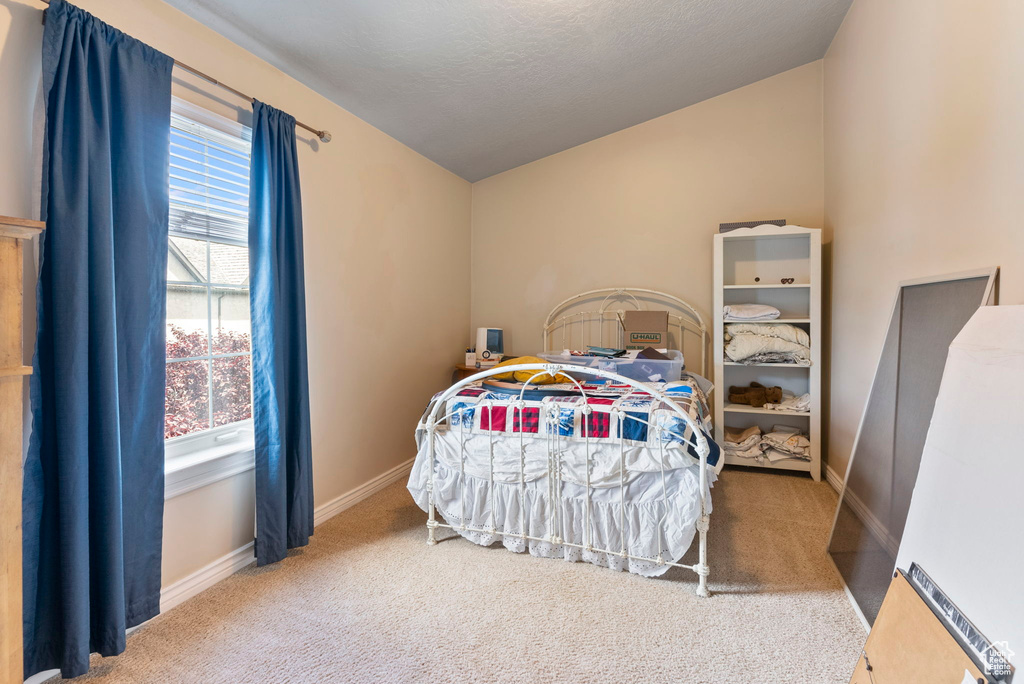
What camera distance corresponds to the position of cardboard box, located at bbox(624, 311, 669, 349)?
3553 millimetres

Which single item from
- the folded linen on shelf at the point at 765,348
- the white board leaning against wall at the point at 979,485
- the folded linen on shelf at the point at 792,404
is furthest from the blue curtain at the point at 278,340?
the folded linen on shelf at the point at 792,404

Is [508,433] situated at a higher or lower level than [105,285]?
lower

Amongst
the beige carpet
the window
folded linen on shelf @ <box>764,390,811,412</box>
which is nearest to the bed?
the beige carpet

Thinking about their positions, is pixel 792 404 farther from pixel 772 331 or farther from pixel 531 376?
pixel 531 376

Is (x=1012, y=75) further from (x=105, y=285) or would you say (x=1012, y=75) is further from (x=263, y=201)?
(x=105, y=285)

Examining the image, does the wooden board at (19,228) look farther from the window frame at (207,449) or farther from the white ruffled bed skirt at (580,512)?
the white ruffled bed skirt at (580,512)

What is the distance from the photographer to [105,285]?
1.48 meters

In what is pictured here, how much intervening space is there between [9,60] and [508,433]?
6.56ft

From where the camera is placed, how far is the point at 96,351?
4.82ft

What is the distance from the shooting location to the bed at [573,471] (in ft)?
6.26

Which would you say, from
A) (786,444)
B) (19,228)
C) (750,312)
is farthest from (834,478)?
(19,228)

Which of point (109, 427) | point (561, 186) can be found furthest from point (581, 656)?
point (561, 186)

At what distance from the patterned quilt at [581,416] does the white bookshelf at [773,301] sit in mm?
1181

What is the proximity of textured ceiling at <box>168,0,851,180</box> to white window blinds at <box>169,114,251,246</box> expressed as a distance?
1.36ft
